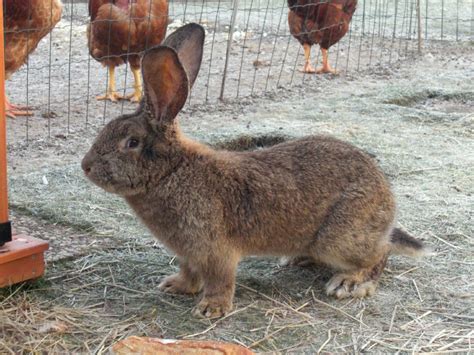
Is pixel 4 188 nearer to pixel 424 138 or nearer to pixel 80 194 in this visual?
pixel 80 194

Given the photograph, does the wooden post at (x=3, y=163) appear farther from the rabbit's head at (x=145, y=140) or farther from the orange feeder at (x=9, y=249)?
the rabbit's head at (x=145, y=140)

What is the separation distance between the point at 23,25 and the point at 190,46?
140 inches

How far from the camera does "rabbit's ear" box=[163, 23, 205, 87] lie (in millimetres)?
3176

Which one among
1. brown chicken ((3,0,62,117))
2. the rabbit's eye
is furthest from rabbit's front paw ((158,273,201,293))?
brown chicken ((3,0,62,117))

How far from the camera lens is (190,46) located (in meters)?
3.18

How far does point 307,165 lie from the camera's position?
10.6 ft

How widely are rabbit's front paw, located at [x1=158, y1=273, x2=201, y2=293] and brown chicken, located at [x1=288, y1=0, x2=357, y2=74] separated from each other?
5754mm

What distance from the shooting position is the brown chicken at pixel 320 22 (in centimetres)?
879

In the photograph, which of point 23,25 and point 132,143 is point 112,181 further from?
point 23,25

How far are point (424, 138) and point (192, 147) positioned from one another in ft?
10.3

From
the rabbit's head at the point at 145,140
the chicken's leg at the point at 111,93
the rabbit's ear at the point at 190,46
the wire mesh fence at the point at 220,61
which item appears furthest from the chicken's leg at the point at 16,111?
the rabbit's head at the point at 145,140

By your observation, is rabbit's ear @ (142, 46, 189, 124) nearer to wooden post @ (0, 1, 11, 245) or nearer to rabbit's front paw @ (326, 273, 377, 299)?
wooden post @ (0, 1, 11, 245)

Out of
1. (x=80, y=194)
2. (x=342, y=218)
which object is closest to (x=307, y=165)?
(x=342, y=218)

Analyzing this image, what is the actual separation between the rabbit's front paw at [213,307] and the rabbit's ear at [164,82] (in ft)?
2.42
